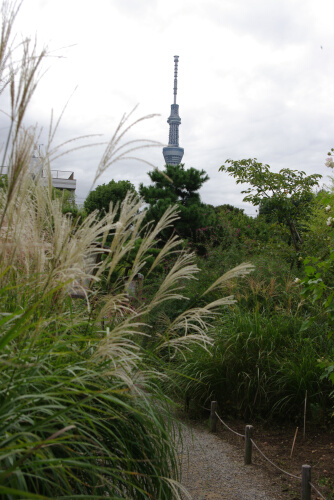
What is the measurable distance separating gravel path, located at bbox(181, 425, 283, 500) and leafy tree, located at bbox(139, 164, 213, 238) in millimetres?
11071

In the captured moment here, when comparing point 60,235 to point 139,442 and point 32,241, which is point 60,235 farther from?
point 139,442

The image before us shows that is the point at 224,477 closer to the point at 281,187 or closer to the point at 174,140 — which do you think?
the point at 281,187

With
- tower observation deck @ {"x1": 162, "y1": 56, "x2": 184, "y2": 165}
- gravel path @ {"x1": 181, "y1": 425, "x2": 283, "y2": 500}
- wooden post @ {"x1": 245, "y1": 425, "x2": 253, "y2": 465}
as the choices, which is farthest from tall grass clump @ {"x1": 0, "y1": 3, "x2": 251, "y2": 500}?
tower observation deck @ {"x1": 162, "y1": 56, "x2": 184, "y2": 165}

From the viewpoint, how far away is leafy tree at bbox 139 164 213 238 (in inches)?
612

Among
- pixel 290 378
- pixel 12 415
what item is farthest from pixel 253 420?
pixel 12 415

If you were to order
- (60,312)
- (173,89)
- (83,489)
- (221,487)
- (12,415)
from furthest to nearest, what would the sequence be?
(173,89), (221,487), (60,312), (83,489), (12,415)

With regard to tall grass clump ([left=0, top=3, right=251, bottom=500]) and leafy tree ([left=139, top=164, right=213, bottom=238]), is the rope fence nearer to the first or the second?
tall grass clump ([left=0, top=3, right=251, bottom=500])

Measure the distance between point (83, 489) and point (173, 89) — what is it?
123 metres

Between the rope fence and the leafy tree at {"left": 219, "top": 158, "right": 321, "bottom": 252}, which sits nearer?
the rope fence

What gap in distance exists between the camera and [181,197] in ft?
56.3

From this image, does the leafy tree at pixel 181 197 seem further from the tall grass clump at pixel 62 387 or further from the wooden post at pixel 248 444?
the tall grass clump at pixel 62 387

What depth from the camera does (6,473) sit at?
1271 millimetres

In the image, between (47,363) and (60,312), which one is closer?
(47,363)

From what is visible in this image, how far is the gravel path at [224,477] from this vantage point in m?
3.45
